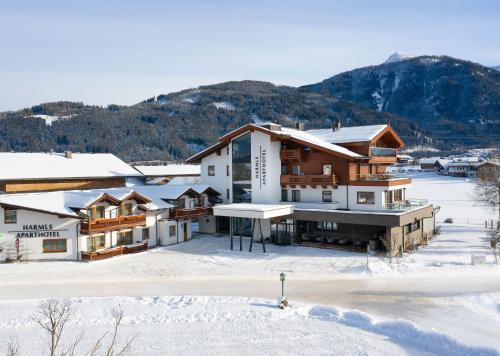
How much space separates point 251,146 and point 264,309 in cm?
2155

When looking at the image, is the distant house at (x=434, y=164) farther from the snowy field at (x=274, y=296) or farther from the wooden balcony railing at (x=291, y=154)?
the snowy field at (x=274, y=296)

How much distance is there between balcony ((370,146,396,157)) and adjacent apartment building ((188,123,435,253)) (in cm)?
9

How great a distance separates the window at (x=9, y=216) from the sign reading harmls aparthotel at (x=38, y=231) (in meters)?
0.82

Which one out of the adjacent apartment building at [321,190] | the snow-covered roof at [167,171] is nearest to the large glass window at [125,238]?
the adjacent apartment building at [321,190]

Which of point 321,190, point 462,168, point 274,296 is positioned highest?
point 462,168

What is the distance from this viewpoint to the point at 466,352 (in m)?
15.1

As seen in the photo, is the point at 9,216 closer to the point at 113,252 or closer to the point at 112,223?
the point at 112,223

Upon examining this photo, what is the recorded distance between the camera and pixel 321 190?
36.9 meters

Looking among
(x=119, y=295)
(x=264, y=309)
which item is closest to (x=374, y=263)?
(x=264, y=309)

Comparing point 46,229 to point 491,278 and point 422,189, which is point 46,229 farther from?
point 422,189

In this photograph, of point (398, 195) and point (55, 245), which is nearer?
point (55, 245)

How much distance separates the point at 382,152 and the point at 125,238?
2364 centimetres

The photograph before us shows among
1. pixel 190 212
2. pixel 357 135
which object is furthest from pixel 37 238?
pixel 357 135

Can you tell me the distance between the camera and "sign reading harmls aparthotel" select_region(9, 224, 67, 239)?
3050cm
